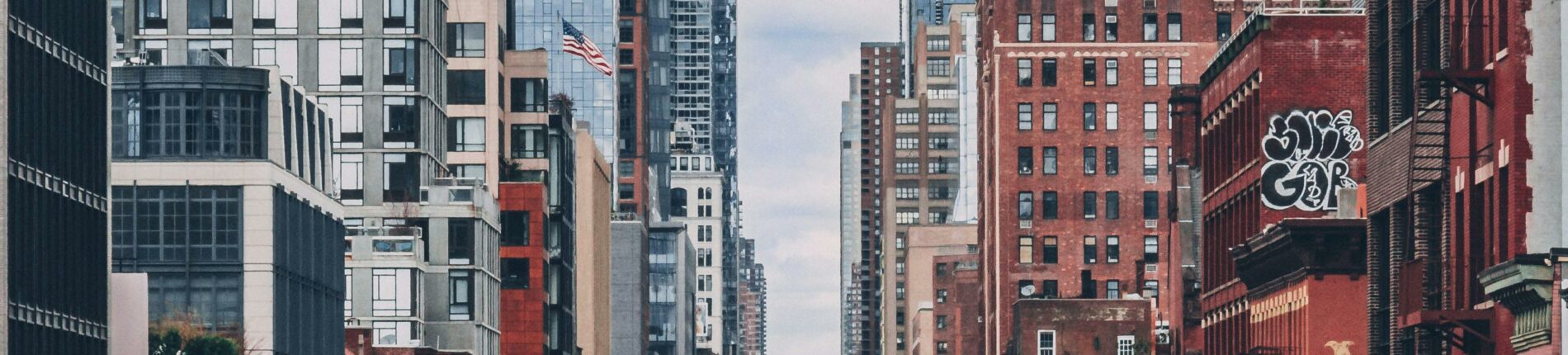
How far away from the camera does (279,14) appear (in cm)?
14800

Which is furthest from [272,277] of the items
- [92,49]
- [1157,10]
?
[1157,10]

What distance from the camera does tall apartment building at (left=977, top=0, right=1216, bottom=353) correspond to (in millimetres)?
181125

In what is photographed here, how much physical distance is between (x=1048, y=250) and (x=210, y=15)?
6070cm

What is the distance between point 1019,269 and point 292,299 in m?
77.3

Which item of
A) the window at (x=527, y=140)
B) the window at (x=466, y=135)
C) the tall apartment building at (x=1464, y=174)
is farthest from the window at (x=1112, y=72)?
the tall apartment building at (x=1464, y=174)

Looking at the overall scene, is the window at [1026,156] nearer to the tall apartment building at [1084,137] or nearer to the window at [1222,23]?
the tall apartment building at [1084,137]

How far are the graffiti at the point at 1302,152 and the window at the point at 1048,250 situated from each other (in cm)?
8838

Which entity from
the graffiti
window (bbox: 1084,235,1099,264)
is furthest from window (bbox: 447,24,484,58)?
the graffiti

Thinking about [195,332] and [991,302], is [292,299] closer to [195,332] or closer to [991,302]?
[195,332]

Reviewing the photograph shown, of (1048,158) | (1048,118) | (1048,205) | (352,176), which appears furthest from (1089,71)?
(352,176)

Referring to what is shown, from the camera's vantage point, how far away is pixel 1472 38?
6462 cm

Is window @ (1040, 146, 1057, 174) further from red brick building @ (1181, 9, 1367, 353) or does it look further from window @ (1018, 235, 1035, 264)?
red brick building @ (1181, 9, 1367, 353)

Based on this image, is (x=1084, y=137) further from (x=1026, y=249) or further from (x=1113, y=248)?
(x=1026, y=249)

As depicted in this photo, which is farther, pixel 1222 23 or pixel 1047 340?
pixel 1222 23
